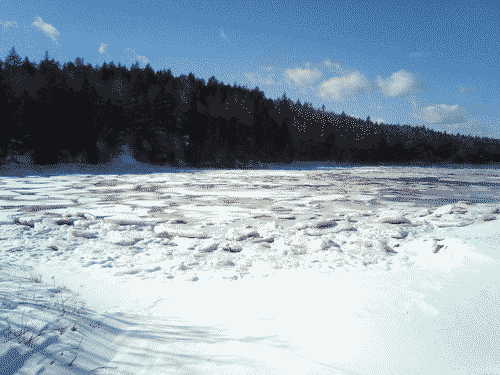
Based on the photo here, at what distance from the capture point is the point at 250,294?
3.09 m

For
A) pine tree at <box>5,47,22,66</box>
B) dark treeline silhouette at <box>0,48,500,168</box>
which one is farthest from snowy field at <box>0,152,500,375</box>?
pine tree at <box>5,47,22,66</box>

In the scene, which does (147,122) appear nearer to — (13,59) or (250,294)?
(13,59)

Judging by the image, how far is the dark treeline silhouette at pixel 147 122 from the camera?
2102 cm

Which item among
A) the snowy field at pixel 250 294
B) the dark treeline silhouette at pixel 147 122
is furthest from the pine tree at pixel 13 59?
the snowy field at pixel 250 294

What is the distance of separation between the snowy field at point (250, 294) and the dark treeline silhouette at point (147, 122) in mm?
19197

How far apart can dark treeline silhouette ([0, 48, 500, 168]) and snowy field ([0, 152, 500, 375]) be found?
19.2m

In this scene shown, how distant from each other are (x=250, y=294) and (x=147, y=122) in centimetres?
2775

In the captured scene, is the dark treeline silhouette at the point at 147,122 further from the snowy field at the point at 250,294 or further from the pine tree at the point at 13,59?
the snowy field at the point at 250,294

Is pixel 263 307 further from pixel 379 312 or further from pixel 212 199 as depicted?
pixel 212 199

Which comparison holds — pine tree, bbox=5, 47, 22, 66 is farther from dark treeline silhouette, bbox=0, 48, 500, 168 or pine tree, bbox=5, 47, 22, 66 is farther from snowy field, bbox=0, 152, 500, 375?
snowy field, bbox=0, 152, 500, 375

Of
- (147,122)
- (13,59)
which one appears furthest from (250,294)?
(13,59)

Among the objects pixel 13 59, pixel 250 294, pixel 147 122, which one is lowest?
pixel 250 294

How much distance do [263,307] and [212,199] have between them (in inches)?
242

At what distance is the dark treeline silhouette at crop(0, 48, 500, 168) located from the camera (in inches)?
827
